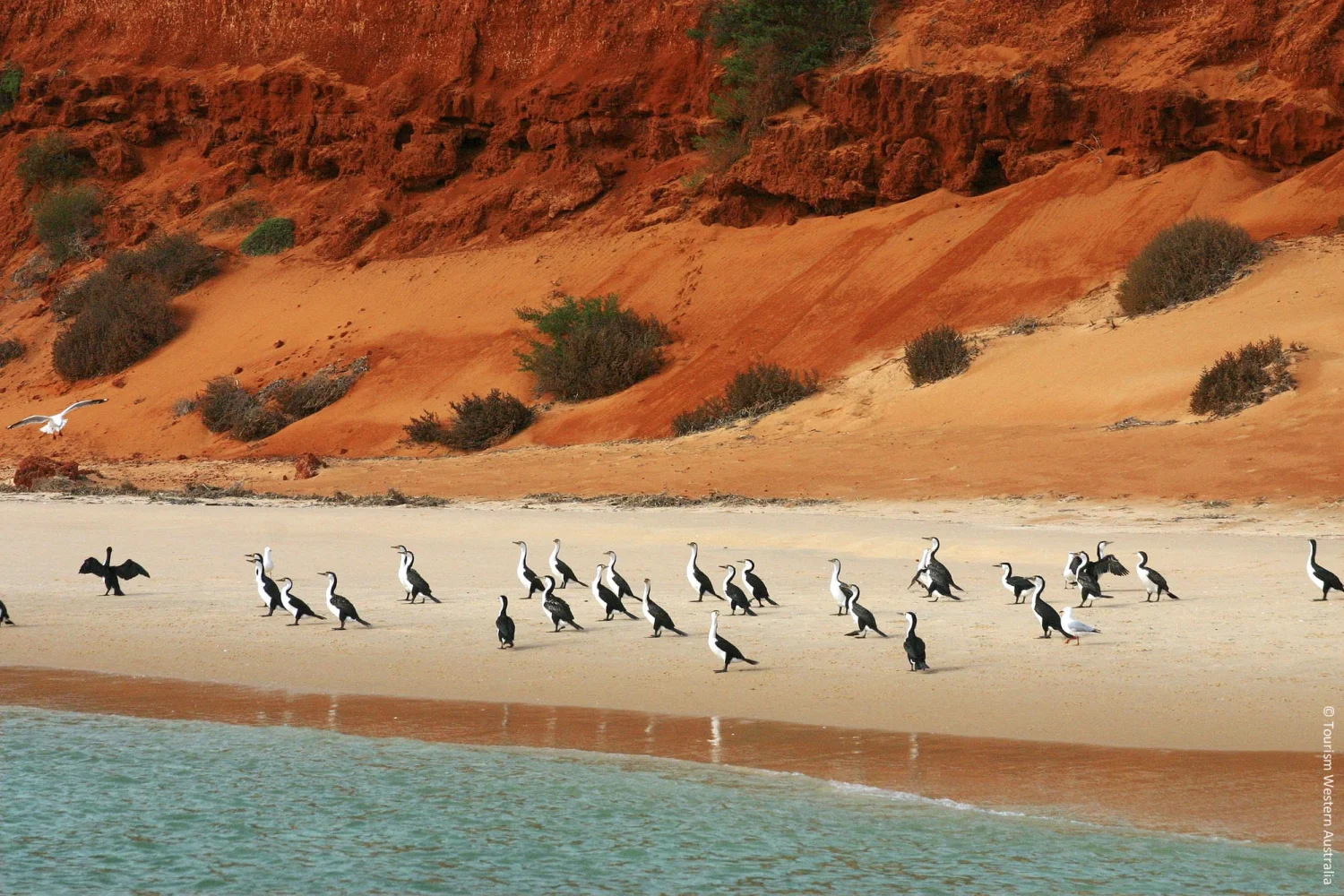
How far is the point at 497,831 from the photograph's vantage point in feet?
28.5

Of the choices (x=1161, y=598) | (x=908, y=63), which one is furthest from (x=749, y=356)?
(x=1161, y=598)

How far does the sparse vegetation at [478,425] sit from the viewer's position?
3291 cm

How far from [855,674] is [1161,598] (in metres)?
3.95

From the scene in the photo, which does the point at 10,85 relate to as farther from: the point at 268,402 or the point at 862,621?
the point at 862,621

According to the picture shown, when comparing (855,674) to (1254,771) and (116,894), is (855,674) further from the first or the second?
(116,894)

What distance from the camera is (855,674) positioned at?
11070mm

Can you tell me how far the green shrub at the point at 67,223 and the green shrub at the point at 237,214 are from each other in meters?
4.25

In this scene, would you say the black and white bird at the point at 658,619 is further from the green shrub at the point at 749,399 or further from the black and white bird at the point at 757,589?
the green shrub at the point at 749,399

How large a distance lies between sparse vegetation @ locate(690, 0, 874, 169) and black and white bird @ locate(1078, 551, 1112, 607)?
1145 inches

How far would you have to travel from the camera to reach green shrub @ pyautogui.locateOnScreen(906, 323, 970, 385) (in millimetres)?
29375

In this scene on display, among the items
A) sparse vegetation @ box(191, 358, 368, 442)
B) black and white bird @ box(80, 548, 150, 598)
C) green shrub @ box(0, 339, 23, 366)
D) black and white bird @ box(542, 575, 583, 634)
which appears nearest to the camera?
black and white bird @ box(542, 575, 583, 634)

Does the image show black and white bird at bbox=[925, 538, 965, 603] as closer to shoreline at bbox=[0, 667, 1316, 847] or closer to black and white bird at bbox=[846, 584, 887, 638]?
black and white bird at bbox=[846, 584, 887, 638]

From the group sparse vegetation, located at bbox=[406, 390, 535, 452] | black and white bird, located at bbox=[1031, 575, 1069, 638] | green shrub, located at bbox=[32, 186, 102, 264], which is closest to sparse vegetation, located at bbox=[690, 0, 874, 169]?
sparse vegetation, located at bbox=[406, 390, 535, 452]

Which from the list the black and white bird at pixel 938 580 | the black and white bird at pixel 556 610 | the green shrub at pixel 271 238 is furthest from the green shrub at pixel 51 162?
the black and white bird at pixel 938 580
